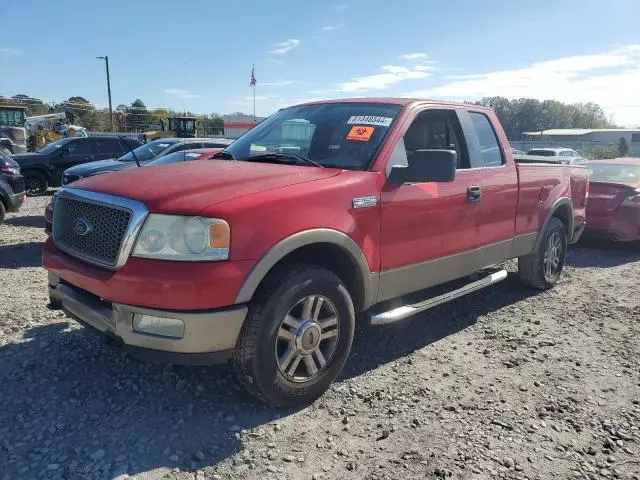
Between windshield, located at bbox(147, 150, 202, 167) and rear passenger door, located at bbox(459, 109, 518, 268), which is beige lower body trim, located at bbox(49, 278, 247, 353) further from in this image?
windshield, located at bbox(147, 150, 202, 167)

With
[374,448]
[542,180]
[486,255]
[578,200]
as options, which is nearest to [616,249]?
[578,200]

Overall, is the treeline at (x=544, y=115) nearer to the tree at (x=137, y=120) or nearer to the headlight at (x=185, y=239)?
the tree at (x=137, y=120)

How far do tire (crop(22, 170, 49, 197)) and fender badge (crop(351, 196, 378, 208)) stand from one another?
13895 mm

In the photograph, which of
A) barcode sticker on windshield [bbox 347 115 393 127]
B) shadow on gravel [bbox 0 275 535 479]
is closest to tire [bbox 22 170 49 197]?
shadow on gravel [bbox 0 275 535 479]

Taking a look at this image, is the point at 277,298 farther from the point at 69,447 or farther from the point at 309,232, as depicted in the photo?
the point at 69,447

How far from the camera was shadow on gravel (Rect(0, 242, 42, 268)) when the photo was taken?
6.80 m

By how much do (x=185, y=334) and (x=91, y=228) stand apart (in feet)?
3.10

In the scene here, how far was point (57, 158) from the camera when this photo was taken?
15.1m

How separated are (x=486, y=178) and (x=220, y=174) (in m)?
2.47

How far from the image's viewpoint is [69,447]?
2.87 m

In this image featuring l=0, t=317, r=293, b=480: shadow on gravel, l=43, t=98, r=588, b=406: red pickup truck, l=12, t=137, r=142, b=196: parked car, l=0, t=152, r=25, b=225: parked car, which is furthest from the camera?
l=12, t=137, r=142, b=196: parked car

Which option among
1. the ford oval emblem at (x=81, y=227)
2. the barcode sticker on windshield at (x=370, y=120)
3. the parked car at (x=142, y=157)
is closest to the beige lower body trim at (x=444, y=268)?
the barcode sticker on windshield at (x=370, y=120)

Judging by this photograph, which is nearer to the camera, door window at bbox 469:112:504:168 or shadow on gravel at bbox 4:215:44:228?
door window at bbox 469:112:504:168

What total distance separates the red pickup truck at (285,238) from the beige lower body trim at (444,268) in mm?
17
